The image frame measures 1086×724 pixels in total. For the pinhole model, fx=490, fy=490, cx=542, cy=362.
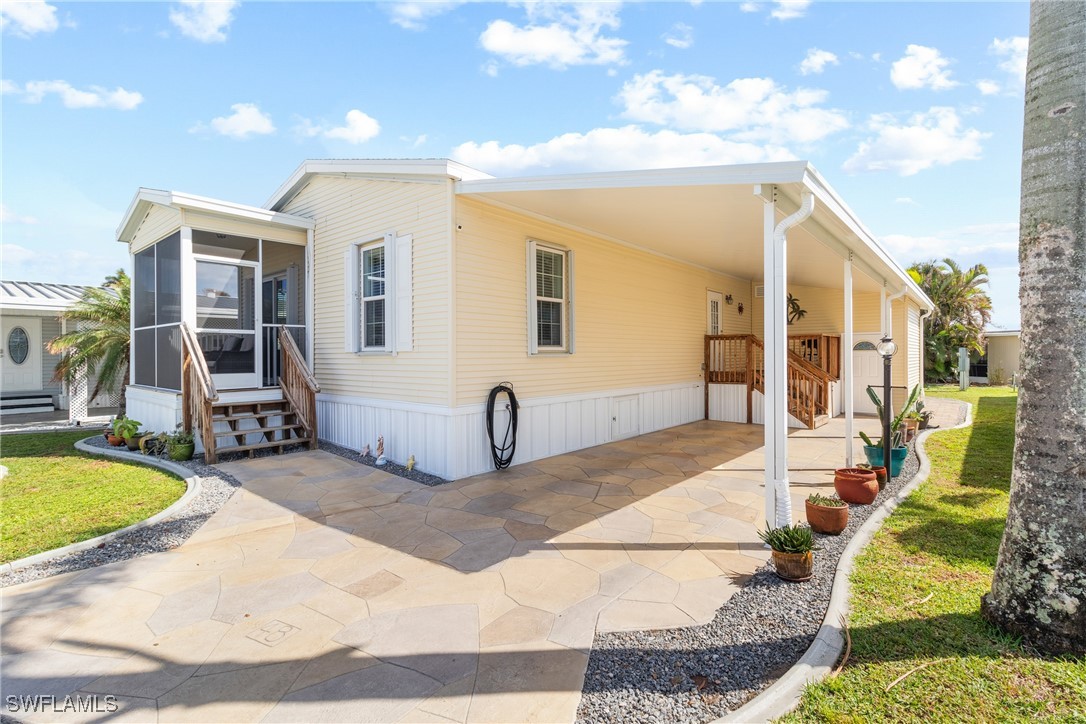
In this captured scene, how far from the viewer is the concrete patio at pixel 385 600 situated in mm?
2309

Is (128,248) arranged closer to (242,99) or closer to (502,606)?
(242,99)

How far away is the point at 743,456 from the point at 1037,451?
4776mm

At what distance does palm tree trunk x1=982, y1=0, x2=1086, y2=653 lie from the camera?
245cm

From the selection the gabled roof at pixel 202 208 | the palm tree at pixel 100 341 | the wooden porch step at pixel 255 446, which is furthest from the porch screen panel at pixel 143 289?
the wooden porch step at pixel 255 446

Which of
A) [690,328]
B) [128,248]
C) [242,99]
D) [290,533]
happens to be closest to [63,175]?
[128,248]

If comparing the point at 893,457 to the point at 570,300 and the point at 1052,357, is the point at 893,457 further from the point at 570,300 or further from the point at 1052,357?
the point at 570,300

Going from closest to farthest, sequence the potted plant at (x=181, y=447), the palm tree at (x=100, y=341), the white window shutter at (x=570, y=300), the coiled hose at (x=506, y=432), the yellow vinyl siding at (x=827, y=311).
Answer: the coiled hose at (x=506, y=432)
the potted plant at (x=181, y=447)
the white window shutter at (x=570, y=300)
the palm tree at (x=100, y=341)
the yellow vinyl siding at (x=827, y=311)

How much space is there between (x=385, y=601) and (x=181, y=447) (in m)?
5.49

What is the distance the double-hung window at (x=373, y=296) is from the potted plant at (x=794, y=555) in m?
5.65

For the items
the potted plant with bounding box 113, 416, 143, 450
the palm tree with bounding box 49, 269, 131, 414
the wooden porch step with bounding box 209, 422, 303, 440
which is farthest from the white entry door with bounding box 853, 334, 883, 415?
the palm tree with bounding box 49, 269, 131, 414

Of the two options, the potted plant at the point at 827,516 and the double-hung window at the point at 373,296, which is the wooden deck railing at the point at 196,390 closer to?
the double-hung window at the point at 373,296

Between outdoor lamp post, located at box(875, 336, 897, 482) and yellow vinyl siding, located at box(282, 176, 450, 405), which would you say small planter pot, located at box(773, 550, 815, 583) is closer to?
outdoor lamp post, located at box(875, 336, 897, 482)

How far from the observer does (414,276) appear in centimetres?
645

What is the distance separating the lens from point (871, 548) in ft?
12.6
